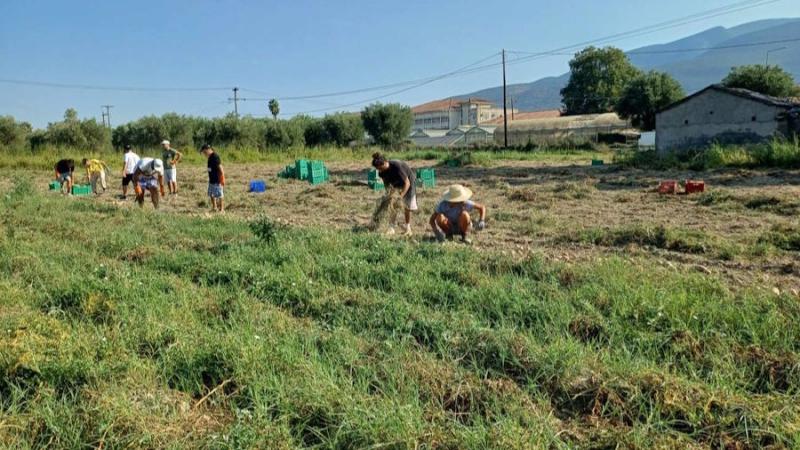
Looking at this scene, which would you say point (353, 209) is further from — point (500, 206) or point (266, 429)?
point (266, 429)

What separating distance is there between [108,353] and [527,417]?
2609 mm

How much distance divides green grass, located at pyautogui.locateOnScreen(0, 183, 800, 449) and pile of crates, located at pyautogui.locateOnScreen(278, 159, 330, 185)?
42.0 ft

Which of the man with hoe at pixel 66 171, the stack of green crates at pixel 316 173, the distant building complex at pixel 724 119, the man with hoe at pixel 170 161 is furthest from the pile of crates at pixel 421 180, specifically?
the distant building complex at pixel 724 119

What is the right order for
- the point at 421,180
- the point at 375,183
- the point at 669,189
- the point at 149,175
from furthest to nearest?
the point at 421,180 → the point at 375,183 → the point at 669,189 → the point at 149,175

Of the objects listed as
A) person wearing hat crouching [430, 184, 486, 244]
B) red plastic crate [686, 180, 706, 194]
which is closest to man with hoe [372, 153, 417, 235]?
person wearing hat crouching [430, 184, 486, 244]

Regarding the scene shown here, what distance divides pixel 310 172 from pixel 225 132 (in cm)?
2425

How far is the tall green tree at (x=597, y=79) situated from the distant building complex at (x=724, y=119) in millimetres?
50585

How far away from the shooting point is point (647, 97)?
48125 millimetres

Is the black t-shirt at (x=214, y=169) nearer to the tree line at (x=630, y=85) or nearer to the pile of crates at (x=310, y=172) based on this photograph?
the pile of crates at (x=310, y=172)

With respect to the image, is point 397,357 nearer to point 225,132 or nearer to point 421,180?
point 421,180

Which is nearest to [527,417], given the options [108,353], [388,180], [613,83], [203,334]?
[203,334]

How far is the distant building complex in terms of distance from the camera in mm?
21453

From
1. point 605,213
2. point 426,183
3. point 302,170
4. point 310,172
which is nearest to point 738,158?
point 426,183

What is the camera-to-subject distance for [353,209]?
11.5 metres
